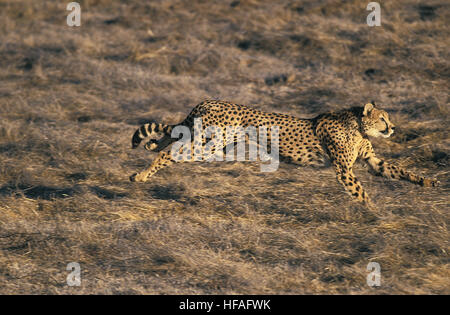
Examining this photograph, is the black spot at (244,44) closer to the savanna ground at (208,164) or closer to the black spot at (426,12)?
the savanna ground at (208,164)

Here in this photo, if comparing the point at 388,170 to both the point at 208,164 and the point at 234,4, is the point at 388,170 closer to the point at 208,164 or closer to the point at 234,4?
the point at 208,164

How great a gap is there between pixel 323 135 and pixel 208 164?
1.23 meters

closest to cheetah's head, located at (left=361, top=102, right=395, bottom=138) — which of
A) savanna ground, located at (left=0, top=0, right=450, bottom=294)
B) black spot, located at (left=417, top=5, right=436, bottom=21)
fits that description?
savanna ground, located at (left=0, top=0, right=450, bottom=294)

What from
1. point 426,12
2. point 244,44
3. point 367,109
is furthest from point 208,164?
point 426,12

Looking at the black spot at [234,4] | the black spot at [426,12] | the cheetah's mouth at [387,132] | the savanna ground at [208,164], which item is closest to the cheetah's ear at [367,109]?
the cheetah's mouth at [387,132]

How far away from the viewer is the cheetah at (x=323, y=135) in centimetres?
551

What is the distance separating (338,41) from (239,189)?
14.7 ft

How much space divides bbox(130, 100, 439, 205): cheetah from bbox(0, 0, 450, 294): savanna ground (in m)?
0.16

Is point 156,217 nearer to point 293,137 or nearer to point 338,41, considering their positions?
point 293,137

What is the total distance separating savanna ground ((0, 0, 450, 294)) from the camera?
457 centimetres

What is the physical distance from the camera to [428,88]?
25.7ft

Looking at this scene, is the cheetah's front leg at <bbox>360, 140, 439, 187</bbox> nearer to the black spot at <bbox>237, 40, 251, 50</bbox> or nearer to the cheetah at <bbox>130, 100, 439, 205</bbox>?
the cheetah at <bbox>130, 100, 439, 205</bbox>

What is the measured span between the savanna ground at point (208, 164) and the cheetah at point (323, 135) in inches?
6.2
